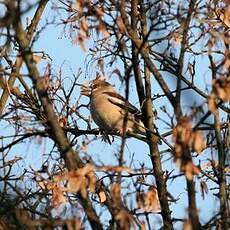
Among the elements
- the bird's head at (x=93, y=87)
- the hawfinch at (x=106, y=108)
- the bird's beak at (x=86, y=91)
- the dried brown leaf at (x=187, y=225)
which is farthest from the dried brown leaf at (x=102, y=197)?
the hawfinch at (x=106, y=108)

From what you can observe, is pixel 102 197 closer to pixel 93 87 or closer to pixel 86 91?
pixel 86 91

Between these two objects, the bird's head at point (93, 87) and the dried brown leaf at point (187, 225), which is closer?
the dried brown leaf at point (187, 225)

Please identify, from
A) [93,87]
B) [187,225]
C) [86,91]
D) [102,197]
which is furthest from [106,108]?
[187,225]

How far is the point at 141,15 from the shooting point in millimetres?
7250

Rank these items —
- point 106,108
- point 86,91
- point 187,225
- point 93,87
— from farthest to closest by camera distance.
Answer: point 106,108 → point 93,87 → point 86,91 → point 187,225

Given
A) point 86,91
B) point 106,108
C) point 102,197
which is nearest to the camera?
point 102,197

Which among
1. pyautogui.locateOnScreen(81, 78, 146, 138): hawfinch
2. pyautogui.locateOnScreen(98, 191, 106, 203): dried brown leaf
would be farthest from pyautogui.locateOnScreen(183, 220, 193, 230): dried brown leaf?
pyautogui.locateOnScreen(81, 78, 146, 138): hawfinch

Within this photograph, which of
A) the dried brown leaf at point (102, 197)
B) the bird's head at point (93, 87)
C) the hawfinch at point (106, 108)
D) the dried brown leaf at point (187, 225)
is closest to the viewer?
the dried brown leaf at point (187, 225)

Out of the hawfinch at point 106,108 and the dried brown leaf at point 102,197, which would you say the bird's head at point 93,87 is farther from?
the dried brown leaf at point 102,197

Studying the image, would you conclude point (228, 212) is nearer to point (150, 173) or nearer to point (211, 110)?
point (211, 110)

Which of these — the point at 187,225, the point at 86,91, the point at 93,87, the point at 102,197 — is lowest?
the point at 187,225

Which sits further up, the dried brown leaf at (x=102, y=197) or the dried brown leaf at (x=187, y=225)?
the dried brown leaf at (x=102, y=197)

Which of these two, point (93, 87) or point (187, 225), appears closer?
point (187, 225)

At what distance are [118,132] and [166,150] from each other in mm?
1622
